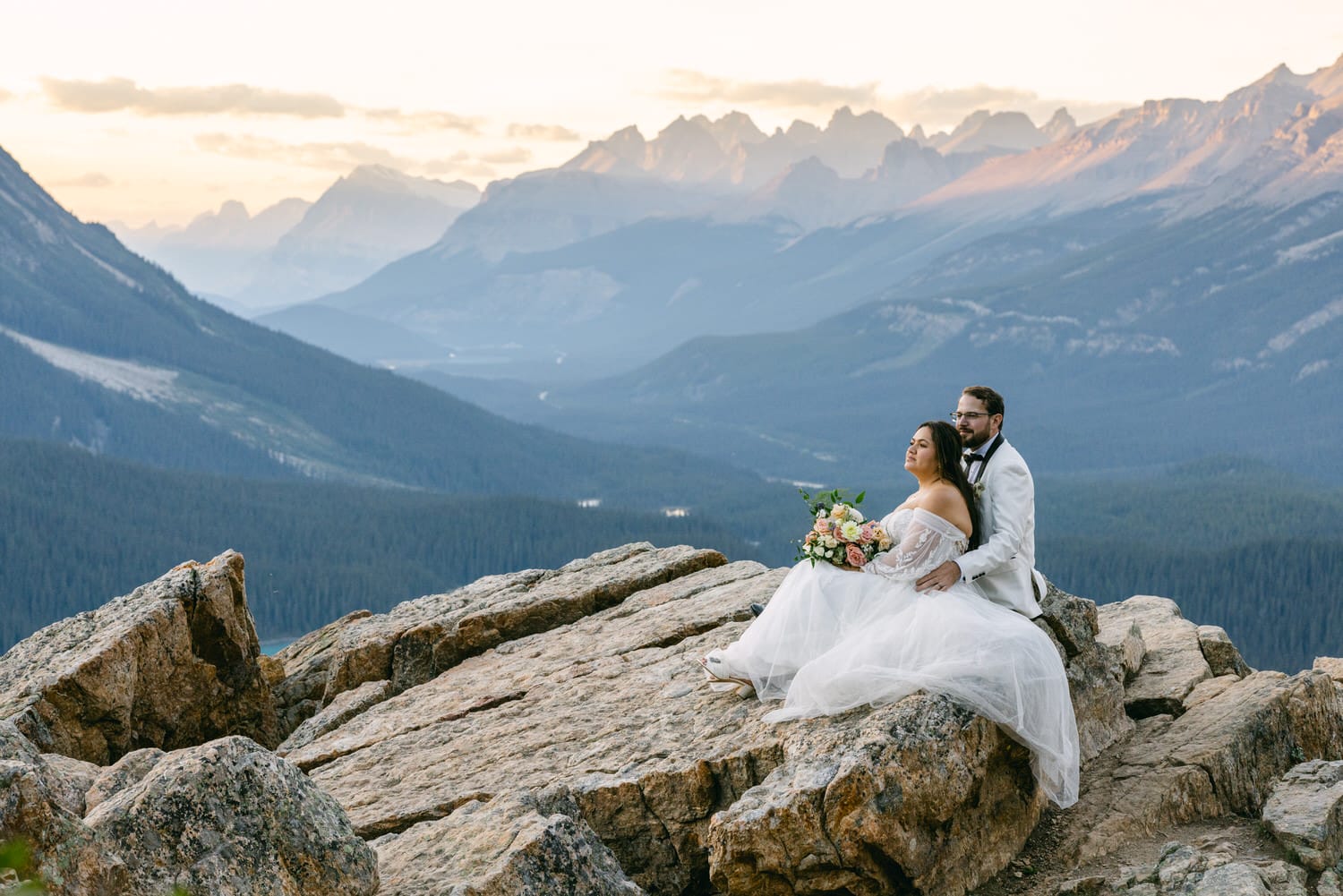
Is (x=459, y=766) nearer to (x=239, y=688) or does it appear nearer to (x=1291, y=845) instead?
(x=239, y=688)

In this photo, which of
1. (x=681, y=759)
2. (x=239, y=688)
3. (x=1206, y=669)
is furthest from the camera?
(x=239, y=688)

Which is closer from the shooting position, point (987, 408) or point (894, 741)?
point (894, 741)

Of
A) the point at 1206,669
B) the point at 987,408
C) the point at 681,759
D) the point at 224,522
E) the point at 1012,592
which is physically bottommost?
the point at 224,522

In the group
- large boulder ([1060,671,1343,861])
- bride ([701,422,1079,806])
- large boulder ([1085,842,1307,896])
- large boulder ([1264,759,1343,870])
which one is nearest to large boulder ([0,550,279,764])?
bride ([701,422,1079,806])

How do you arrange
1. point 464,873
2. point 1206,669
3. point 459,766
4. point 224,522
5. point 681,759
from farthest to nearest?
point 224,522
point 1206,669
point 459,766
point 681,759
point 464,873

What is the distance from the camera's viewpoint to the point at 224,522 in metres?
177

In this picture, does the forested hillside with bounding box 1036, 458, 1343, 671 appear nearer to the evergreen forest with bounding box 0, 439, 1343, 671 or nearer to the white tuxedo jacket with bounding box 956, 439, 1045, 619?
the evergreen forest with bounding box 0, 439, 1343, 671

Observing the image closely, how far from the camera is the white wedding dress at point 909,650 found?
1392 centimetres

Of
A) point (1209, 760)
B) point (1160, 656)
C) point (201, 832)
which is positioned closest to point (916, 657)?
point (1209, 760)

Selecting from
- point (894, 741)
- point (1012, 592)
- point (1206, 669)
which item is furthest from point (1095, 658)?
point (894, 741)

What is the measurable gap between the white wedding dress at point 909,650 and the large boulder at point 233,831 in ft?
17.2

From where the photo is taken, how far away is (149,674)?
2008 cm

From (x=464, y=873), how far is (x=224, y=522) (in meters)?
175

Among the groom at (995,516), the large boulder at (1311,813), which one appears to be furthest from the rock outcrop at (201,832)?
the large boulder at (1311,813)
